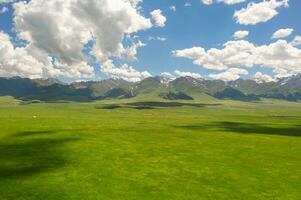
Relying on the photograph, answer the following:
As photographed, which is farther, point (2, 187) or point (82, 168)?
point (82, 168)

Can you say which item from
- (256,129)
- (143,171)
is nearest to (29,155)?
(143,171)

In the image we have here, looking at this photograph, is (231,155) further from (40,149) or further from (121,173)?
(40,149)

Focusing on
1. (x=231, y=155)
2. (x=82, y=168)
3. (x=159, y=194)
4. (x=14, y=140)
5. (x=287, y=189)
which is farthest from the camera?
(x=14, y=140)

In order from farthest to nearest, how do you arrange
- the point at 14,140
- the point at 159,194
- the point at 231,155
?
1. the point at 14,140
2. the point at 231,155
3. the point at 159,194

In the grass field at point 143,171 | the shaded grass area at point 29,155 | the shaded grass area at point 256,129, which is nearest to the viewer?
the grass field at point 143,171

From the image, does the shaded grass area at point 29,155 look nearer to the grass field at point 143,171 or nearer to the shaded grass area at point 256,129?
the grass field at point 143,171

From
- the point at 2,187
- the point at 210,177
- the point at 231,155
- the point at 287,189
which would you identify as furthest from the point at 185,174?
the point at 2,187

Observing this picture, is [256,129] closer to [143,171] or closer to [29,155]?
[143,171]

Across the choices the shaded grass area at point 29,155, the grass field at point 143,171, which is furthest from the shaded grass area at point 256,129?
the shaded grass area at point 29,155

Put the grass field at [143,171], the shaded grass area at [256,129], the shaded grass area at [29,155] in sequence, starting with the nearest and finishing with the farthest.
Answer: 1. the grass field at [143,171]
2. the shaded grass area at [29,155]
3. the shaded grass area at [256,129]

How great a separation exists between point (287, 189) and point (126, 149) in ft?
93.6

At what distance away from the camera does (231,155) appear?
5466 centimetres

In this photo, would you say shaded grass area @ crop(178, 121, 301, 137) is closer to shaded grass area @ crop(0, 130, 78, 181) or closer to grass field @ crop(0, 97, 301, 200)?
grass field @ crop(0, 97, 301, 200)

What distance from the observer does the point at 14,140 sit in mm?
63875
